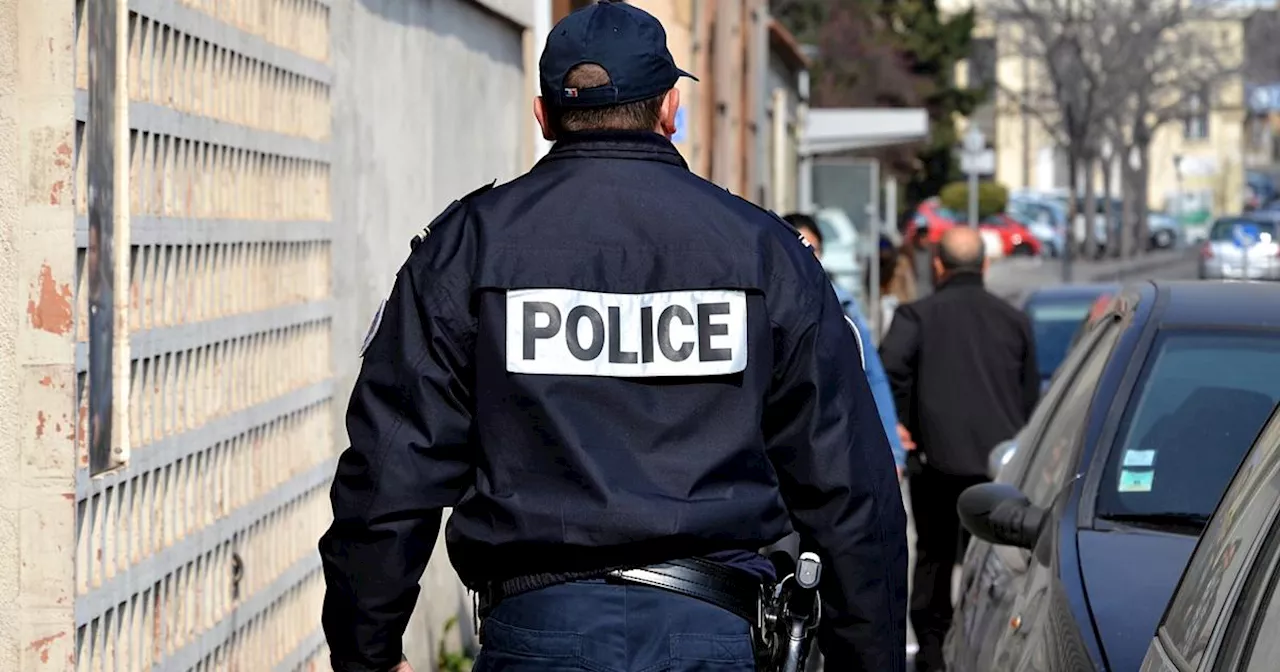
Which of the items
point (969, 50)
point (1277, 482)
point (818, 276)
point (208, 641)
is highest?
point (969, 50)

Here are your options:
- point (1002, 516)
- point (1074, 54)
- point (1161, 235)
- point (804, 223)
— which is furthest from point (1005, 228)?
point (1002, 516)

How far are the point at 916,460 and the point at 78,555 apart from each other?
492 centimetres

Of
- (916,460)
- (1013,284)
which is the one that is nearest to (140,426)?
(916,460)

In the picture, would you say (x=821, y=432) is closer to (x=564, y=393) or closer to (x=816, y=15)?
(x=564, y=393)

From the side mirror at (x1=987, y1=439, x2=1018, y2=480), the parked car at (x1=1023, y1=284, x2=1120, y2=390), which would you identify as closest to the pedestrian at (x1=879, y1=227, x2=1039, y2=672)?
the side mirror at (x1=987, y1=439, x2=1018, y2=480)

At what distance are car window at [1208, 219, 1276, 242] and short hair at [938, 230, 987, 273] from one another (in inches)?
1074

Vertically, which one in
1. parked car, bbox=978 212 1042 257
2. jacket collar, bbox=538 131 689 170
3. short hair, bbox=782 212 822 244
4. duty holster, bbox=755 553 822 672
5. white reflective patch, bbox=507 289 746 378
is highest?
Result: parked car, bbox=978 212 1042 257

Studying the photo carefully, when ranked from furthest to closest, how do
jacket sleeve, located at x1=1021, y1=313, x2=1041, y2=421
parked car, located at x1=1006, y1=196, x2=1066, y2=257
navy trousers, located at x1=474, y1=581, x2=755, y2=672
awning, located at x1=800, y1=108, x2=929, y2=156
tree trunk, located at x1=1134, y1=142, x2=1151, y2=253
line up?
parked car, located at x1=1006, y1=196, x2=1066, y2=257 → tree trunk, located at x1=1134, y1=142, x2=1151, y2=253 → awning, located at x1=800, y1=108, x2=929, y2=156 → jacket sleeve, located at x1=1021, y1=313, x2=1041, y2=421 → navy trousers, located at x1=474, y1=581, x2=755, y2=672

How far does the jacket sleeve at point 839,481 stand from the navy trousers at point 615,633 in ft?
0.67

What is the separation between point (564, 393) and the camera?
3229 mm

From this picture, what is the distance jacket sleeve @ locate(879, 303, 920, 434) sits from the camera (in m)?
8.35

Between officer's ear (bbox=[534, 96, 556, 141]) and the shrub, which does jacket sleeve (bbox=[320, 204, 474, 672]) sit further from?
the shrub

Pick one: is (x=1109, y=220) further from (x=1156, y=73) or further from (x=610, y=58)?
(x=610, y=58)

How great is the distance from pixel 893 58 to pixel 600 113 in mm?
50977
